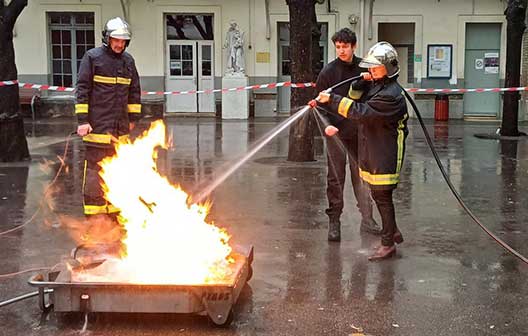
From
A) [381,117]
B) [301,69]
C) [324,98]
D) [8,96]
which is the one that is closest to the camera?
[381,117]

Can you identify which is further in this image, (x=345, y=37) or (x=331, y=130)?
(x=345, y=37)

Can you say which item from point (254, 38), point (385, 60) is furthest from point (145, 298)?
point (254, 38)

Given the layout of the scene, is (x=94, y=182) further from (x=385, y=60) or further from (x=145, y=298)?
(x=385, y=60)

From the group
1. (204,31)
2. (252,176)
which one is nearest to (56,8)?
(204,31)

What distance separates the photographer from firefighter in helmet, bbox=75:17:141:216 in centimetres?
616

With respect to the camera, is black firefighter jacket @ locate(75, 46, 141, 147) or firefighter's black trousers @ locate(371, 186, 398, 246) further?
black firefighter jacket @ locate(75, 46, 141, 147)

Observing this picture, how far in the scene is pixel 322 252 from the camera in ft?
20.6

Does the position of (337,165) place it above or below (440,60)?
below

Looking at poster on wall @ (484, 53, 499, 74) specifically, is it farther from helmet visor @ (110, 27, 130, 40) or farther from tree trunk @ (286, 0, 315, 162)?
helmet visor @ (110, 27, 130, 40)

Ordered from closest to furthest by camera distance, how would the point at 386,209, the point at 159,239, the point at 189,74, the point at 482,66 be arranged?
the point at 159,239, the point at 386,209, the point at 482,66, the point at 189,74

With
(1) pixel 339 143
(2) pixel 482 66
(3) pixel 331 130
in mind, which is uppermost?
Answer: (2) pixel 482 66

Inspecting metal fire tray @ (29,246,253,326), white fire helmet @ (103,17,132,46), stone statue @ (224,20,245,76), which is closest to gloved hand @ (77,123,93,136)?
white fire helmet @ (103,17,132,46)

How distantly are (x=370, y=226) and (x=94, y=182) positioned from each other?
268cm

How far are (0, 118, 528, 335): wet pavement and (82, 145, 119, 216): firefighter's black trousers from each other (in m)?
0.46
